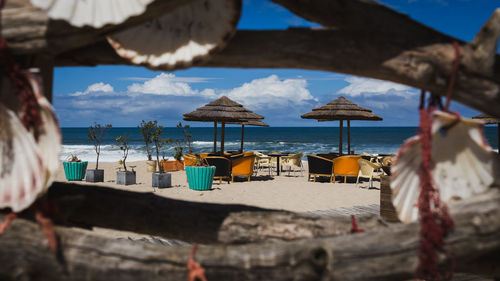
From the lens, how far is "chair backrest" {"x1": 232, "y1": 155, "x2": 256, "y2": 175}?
1216 centimetres

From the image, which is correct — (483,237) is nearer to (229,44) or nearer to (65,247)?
(229,44)

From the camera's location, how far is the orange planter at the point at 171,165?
15.5m

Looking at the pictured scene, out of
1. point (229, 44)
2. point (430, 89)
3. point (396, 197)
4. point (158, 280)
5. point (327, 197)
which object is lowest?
point (327, 197)

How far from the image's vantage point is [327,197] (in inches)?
363

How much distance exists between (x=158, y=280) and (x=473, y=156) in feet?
4.05

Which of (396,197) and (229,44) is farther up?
(229,44)

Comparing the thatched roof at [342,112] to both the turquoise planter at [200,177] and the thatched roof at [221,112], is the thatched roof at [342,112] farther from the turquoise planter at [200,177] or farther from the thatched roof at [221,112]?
the turquoise planter at [200,177]

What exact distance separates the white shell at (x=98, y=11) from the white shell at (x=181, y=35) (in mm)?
129

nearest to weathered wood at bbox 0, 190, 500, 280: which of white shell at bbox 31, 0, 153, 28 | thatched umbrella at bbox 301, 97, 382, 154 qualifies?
white shell at bbox 31, 0, 153, 28

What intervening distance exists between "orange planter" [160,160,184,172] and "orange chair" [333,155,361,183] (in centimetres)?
684

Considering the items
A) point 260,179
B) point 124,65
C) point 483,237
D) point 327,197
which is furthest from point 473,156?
point 260,179

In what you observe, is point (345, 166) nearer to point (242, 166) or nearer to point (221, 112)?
point (242, 166)

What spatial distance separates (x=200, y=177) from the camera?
10133 millimetres

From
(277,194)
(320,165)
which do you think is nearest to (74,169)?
(277,194)
